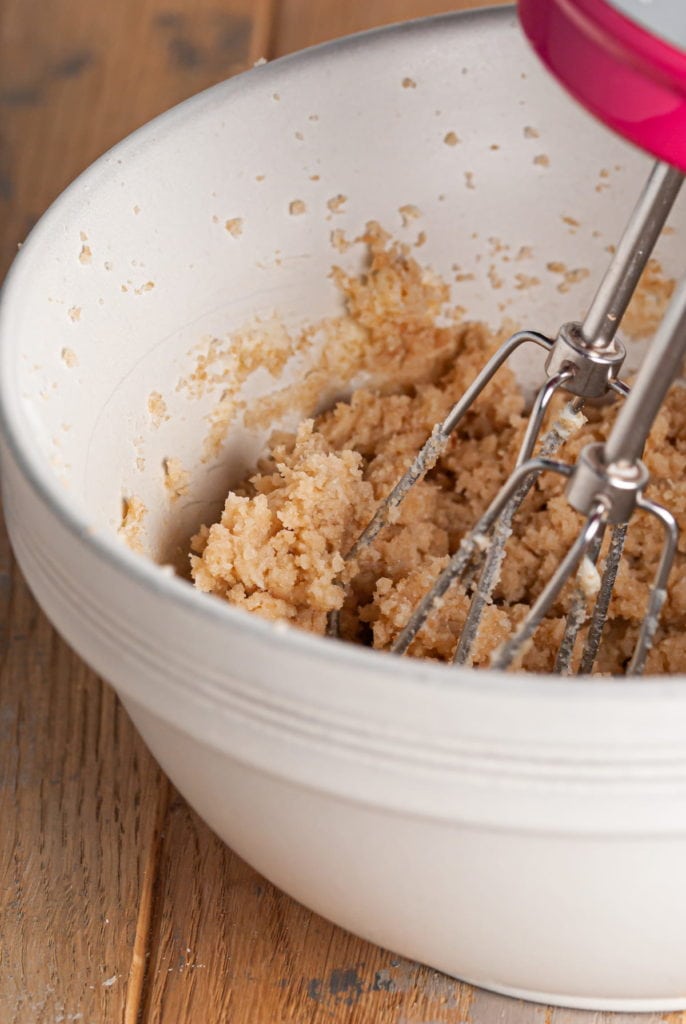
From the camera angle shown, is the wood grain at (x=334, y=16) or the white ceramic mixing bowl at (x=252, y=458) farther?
the wood grain at (x=334, y=16)

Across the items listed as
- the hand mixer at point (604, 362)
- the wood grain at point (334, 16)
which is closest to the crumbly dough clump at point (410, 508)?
the hand mixer at point (604, 362)

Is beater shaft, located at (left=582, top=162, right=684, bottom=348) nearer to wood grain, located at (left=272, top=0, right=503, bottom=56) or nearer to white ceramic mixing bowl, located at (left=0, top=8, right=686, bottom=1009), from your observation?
white ceramic mixing bowl, located at (left=0, top=8, right=686, bottom=1009)

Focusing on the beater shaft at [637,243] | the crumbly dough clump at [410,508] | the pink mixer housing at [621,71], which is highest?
the pink mixer housing at [621,71]

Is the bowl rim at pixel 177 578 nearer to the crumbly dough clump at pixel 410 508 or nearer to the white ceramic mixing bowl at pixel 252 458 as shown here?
the white ceramic mixing bowl at pixel 252 458

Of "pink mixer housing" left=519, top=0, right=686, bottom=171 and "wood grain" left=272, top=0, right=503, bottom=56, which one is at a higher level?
"pink mixer housing" left=519, top=0, right=686, bottom=171

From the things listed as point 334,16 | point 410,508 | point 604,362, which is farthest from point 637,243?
point 334,16

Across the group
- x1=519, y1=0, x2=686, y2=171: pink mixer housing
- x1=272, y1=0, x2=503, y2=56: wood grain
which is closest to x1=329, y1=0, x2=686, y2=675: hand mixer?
x1=519, y1=0, x2=686, y2=171: pink mixer housing

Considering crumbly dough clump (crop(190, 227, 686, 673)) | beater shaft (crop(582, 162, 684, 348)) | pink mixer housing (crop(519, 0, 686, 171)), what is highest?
pink mixer housing (crop(519, 0, 686, 171))
